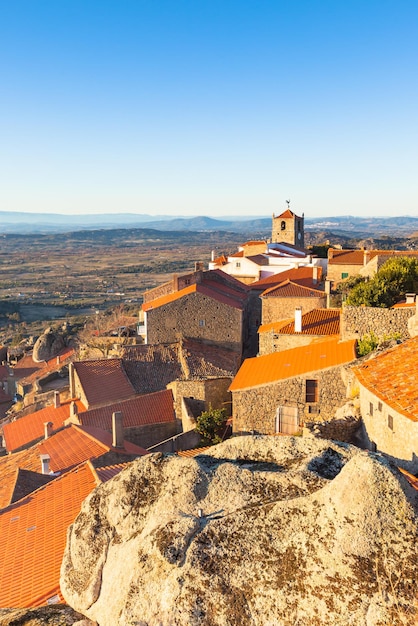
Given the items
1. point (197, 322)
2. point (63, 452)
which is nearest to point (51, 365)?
point (197, 322)

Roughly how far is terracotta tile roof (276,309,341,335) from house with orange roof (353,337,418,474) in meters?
10.1

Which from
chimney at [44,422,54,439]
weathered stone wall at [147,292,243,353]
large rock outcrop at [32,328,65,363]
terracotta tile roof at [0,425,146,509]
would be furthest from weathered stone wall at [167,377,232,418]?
large rock outcrop at [32,328,65,363]

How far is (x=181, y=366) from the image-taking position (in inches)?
1242

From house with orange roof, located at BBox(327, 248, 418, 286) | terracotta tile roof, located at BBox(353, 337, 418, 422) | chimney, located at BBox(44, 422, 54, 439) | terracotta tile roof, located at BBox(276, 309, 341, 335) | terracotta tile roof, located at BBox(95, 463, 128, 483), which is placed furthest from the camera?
house with orange roof, located at BBox(327, 248, 418, 286)


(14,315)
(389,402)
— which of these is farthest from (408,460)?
(14,315)

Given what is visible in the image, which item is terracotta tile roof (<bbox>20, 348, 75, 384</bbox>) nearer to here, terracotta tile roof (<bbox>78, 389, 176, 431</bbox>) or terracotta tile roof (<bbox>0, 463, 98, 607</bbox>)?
terracotta tile roof (<bbox>78, 389, 176, 431</bbox>)

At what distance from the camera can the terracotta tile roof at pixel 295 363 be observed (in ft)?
55.6

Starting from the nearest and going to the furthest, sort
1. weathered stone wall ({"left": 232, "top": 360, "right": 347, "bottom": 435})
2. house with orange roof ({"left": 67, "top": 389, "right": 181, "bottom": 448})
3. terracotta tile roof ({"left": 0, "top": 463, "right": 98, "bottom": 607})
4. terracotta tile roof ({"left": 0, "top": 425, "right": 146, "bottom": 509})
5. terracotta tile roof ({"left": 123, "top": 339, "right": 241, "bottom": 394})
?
terracotta tile roof ({"left": 0, "top": 463, "right": 98, "bottom": 607})
weathered stone wall ({"left": 232, "top": 360, "right": 347, "bottom": 435})
terracotta tile roof ({"left": 0, "top": 425, "right": 146, "bottom": 509})
house with orange roof ({"left": 67, "top": 389, "right": 181, "bottom": 448})
terracotta tile roof ({"left": 123, "top": 339, "right": 241, "bottom": 394})

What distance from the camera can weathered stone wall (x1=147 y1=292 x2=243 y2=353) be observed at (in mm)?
33625

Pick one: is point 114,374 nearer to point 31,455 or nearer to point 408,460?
point 31,455

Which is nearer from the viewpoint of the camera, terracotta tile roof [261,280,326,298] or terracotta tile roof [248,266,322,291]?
terracotta tile roof [261,280,326,298]

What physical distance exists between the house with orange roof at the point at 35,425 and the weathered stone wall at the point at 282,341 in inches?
414

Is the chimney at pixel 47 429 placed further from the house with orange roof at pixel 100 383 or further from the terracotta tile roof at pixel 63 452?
the house with orange roof at pixel 100 383

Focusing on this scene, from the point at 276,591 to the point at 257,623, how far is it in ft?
0.90
